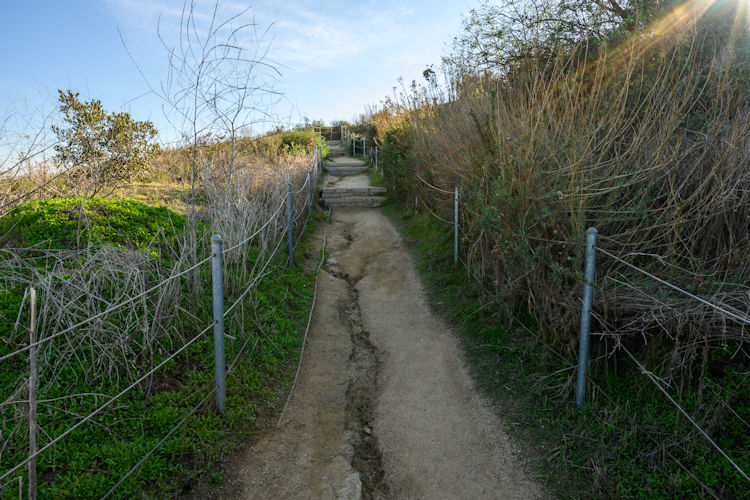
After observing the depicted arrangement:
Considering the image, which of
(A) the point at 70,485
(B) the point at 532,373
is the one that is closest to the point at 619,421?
(B) the point at 532,373

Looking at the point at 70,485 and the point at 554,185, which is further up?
the point at 554,185

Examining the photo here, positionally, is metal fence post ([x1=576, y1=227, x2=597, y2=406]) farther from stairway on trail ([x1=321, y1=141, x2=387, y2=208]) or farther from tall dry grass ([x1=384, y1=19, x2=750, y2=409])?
stairway on trail ([x1=321, y1=141, x2=387, y2=208])

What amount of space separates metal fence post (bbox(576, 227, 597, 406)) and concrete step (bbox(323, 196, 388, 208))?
8935 mm

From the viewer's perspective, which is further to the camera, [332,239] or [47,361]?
[332,239]

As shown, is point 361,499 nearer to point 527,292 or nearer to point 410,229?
point 527,292

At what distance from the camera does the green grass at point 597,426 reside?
2551 mm

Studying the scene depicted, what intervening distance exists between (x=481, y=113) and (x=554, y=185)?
1.78 m

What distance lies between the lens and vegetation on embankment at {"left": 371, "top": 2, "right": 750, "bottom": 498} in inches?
107

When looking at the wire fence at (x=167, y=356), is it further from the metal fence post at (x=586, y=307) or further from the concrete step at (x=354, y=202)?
the metal fence post at (x=586, y=307)

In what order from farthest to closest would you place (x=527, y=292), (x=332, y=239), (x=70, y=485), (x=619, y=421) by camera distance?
(x=332, y=239), (x=527, y=292), (x=619, y=421), (x=70, y=485)

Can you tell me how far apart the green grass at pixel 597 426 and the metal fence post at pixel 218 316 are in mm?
2084

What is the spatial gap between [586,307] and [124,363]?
327cm

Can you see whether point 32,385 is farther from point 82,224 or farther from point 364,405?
point 82,224

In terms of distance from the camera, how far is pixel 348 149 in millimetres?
23656
